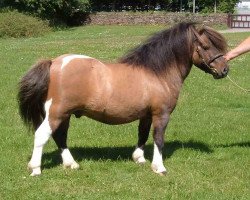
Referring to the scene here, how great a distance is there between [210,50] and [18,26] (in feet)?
107

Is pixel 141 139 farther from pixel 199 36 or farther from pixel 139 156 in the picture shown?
pixel 199 36

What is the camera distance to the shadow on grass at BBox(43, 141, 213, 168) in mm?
7700

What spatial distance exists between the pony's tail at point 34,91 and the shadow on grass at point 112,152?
32.7 inches

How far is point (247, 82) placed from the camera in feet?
49.8

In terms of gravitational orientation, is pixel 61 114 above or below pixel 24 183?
above

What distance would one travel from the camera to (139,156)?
7.59 m

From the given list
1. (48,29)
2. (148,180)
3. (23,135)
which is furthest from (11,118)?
(48,29)

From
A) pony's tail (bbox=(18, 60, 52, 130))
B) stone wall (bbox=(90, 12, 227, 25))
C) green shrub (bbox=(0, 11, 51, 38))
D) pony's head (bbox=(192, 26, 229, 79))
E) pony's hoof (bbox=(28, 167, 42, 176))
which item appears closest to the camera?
pony's tail (bbox=(18, 60, 52, 130))

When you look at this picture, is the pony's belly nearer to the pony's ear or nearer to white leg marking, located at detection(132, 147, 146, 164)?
white leg marking, located at detection(132, 147, 146, 164)

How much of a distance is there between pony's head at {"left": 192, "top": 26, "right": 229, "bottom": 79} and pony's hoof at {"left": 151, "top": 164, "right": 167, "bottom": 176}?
1.53m

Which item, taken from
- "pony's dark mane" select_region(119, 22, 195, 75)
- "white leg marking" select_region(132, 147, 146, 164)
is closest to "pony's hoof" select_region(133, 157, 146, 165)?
"white leg marking" select_region(132, 147, 146, 164)

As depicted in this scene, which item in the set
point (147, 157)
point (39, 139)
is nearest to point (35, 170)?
point (39, 139)

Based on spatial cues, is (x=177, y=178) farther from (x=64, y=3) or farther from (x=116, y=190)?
(x=64, y=3)

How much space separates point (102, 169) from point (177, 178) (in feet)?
3.58
